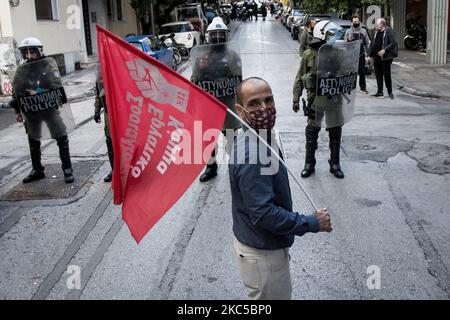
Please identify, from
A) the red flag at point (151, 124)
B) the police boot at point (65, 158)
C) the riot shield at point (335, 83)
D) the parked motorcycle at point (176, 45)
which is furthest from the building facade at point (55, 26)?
the red flag at point (151, 124)

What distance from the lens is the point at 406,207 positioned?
5711mm

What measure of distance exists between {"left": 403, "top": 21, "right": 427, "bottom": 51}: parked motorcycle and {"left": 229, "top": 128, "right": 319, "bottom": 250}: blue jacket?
21195 mm

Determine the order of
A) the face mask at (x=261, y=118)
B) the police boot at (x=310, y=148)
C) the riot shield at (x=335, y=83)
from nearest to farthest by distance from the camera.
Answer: the face mask at (x=261, y=118) < the riot shield at (x=335, y=83) < the police boot at (x=310, y=148)

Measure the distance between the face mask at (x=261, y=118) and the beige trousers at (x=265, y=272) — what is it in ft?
2.15

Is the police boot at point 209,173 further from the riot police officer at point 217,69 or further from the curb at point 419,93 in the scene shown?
the curb at point 419,93

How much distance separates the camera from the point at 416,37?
22.2 meters

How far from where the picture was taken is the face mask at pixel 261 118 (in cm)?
276

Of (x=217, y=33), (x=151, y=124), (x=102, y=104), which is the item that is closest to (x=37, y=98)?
(x=102, y=104)

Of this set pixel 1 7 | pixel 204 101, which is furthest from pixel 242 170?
pixel 1 7

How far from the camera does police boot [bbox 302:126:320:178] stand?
6715 mm

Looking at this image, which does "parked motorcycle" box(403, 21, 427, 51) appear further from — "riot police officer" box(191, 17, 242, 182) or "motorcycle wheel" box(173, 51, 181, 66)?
"riot police officer" box(191, 17, 242, 182)

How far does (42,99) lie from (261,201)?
486 cm

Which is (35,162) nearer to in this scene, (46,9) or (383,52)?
(383,52)

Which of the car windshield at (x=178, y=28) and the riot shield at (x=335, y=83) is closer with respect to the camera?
the riot shield at (x=335, y=83)
